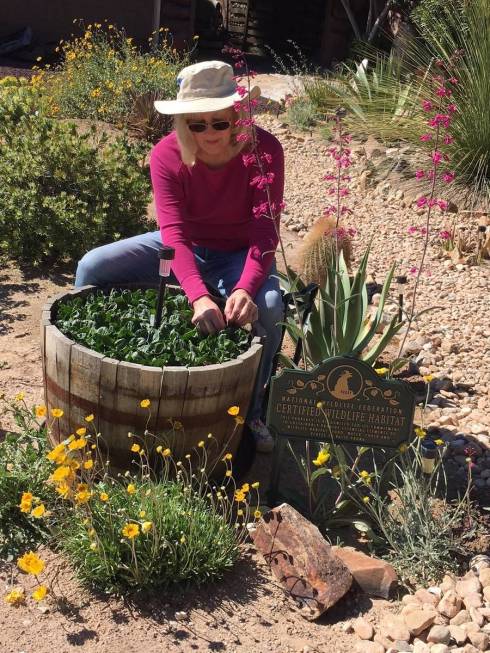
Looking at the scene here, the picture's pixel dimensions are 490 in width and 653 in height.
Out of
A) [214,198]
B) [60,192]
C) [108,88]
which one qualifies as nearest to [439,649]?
[214,198]

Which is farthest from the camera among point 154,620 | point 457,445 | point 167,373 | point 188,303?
point 457,445

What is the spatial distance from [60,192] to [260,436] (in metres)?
2.69

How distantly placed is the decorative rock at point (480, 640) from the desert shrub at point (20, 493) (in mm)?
1372

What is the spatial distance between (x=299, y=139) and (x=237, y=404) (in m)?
6.08

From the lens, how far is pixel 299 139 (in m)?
8.52

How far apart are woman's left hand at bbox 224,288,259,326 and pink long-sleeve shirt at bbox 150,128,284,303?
0.18 metres

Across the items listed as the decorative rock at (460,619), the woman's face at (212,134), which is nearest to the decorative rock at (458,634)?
the decorative rock at (460,619)

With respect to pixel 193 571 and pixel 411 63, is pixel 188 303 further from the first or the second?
pixel 411 63

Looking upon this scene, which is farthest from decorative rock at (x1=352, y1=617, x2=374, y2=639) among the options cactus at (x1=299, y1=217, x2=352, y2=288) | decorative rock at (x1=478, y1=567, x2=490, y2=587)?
cactus at (x1=299, y1=217, x2=352, y2=288)

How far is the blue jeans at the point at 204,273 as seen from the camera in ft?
10.8

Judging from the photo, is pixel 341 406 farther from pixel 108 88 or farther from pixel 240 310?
pixel 108 88

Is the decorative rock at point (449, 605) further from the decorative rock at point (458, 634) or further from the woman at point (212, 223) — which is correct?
the woman at point (212, 223)

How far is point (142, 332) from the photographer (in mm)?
3082

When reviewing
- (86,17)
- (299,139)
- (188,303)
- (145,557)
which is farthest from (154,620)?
(86,17)
